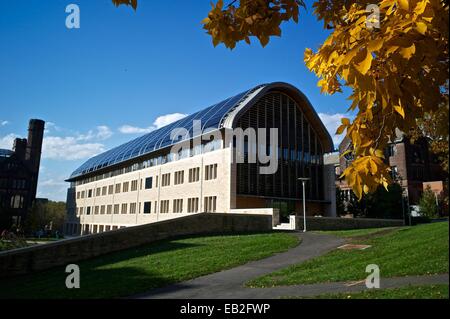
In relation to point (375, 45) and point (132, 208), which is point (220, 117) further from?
point (375, 45)

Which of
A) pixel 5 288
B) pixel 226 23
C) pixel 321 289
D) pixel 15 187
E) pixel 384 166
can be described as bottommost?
pixel 5 288

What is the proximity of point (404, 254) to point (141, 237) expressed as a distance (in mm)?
15492

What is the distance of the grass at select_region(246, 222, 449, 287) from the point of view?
1102 centimetres

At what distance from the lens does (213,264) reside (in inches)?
598

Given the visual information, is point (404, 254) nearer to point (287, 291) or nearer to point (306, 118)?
point (287, 291)

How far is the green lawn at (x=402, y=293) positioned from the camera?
7738 mm

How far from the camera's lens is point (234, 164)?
3659cm

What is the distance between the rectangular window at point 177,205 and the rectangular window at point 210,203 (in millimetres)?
4570

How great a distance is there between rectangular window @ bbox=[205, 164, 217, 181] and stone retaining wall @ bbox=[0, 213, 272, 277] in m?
10.5

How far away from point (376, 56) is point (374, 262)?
11999mm

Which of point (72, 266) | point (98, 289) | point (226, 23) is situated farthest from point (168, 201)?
point (226, 23)

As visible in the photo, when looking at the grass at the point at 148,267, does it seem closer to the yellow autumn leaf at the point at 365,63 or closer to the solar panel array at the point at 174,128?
the yellow autumn leaf at the point at 365,63

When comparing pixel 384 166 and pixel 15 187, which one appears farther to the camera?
pixel 15 187

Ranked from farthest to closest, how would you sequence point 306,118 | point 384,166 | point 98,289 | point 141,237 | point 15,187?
point 15,187 → point 306,118 → point 141,237 → point 98,289 → point 384,166
